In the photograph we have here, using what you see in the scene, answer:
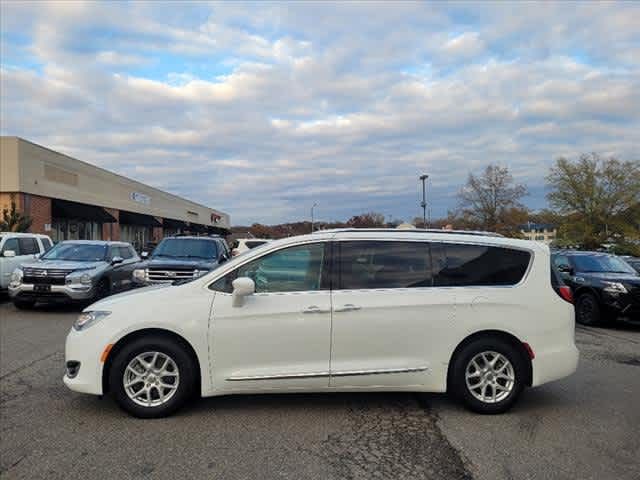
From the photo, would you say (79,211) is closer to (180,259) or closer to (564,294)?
(180,259)

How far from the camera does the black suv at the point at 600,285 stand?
1166cm

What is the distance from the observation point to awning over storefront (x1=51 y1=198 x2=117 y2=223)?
3192 centimetres

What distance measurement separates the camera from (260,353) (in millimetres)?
5094

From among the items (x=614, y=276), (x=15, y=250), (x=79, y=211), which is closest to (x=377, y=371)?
(x=614, y=276)

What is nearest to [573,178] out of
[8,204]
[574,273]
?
[574,273]

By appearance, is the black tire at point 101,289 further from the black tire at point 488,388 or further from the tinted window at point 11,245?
the black tire at point 488,388

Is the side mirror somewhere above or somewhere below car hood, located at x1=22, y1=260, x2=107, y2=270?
above

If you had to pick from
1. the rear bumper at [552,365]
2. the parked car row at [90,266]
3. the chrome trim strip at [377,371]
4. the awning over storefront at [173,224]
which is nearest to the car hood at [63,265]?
the parked car row at [90,266]

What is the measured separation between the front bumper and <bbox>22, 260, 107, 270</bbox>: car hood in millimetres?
468

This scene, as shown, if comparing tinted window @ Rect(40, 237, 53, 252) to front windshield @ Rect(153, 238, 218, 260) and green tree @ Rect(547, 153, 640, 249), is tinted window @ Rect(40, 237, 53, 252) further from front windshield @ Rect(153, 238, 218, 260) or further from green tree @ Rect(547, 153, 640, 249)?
green tree @ Rect(547, 153, 640, 249)

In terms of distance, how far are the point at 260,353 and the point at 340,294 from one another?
3.03 feet

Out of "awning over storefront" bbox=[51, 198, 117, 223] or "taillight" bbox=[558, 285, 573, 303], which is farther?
"awning over storefront" bbox=[51, 198, 117, 223]

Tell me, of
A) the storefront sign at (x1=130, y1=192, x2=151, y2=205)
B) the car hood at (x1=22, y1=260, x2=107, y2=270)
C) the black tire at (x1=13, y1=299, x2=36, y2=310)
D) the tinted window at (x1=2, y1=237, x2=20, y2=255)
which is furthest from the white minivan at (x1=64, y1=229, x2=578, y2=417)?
the storefront sign at (x1=130, y1=192, x2=151, y2=205)

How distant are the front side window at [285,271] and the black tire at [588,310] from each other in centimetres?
897
